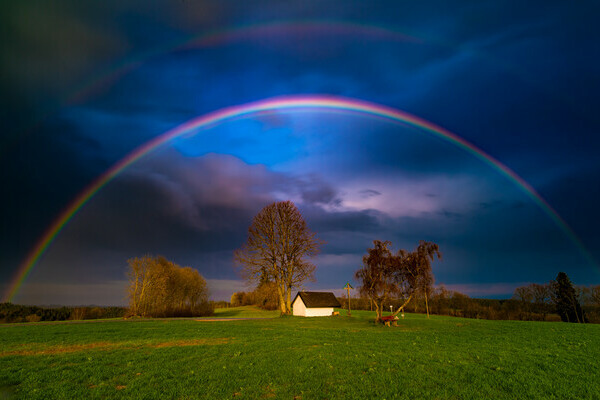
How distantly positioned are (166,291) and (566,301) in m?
71.0

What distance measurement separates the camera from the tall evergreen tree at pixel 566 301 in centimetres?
5625

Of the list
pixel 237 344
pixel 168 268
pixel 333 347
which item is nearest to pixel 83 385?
pixel 237 344

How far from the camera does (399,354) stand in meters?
15.4

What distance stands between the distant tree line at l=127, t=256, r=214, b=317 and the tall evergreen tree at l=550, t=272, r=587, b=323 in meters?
64.1

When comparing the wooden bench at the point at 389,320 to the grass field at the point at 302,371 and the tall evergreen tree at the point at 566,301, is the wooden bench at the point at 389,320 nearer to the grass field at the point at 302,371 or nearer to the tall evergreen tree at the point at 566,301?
the grass field at the point at 302,371

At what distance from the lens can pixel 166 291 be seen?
6034cm

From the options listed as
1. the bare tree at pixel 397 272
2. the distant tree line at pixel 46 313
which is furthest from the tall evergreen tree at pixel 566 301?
the distant tree line at pixel 46 313

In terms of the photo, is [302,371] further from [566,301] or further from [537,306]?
[537,306]

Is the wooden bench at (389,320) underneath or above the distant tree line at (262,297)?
underneath

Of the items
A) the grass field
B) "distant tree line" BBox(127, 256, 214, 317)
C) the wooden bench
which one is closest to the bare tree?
the wooden bench

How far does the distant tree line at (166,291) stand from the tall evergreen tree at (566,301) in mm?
64145

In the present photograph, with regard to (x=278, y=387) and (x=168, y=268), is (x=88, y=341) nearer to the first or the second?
(x=278, y=387)

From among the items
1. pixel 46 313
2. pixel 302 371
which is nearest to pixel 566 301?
pixel 302 371

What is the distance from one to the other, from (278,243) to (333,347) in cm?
3513
